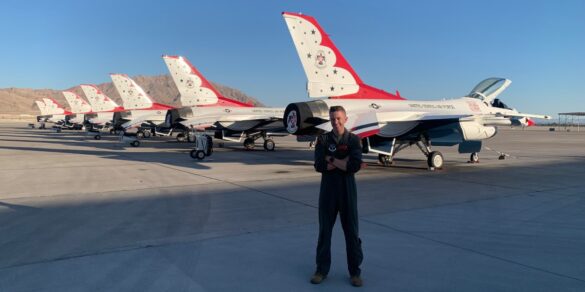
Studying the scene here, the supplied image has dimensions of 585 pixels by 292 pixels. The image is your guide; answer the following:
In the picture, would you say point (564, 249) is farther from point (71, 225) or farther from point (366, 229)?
point (71, 225)

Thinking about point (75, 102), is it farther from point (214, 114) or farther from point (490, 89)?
point (490, 89)

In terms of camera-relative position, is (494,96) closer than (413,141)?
No

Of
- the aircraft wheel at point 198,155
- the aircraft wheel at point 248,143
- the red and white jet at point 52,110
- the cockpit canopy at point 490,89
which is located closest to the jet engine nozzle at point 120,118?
the aircraft wheel at point 248,143

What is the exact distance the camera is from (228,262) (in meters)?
4.41

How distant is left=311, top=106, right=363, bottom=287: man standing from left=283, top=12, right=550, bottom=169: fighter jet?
7886 mm

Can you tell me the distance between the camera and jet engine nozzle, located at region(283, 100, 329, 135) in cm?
1186

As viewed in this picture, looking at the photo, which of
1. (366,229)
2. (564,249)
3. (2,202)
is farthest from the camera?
(2,202)

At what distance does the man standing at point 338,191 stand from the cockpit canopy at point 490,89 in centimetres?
1382

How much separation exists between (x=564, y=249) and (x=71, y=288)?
17.3 feet

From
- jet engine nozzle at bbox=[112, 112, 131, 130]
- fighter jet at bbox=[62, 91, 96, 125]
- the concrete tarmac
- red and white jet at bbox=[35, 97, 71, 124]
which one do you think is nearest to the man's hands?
the concrete tarmac

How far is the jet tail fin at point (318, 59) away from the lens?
1298 centimetres

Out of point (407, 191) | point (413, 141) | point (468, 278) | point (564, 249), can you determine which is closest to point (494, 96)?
point (413, 141)

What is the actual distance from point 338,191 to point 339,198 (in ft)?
0.22

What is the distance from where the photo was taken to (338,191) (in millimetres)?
3979
